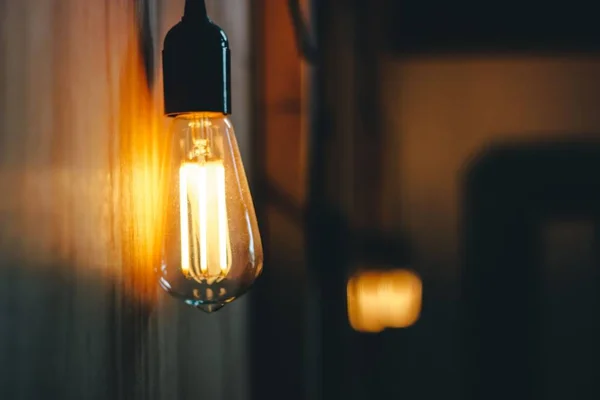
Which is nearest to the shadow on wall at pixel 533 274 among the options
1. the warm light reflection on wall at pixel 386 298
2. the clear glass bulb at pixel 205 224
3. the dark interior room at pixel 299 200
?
the dark interior room at pixel 299 200

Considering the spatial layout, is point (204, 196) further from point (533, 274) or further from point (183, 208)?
point (533, 274)

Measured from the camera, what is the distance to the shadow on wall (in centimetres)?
237

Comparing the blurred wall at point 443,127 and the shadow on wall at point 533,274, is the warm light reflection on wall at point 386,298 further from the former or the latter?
the shadow on wall at point 533,274

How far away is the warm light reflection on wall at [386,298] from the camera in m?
2.31

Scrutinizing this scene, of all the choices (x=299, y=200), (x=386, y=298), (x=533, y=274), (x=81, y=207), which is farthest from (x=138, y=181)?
(x=533, y=274)

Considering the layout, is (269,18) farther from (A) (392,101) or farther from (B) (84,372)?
(B) (84,372)

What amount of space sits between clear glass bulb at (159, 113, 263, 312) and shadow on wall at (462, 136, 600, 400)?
4.95 feet

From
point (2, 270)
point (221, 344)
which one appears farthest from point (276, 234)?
point (2, 270)

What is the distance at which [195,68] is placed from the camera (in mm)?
883

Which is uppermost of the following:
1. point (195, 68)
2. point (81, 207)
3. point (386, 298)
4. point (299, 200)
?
point (195, 68)

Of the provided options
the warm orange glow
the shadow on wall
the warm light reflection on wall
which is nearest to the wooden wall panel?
the warm orange glow

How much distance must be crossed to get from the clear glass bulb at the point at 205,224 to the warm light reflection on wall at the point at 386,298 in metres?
1.38

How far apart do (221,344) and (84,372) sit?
0.65m

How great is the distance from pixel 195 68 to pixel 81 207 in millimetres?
208
